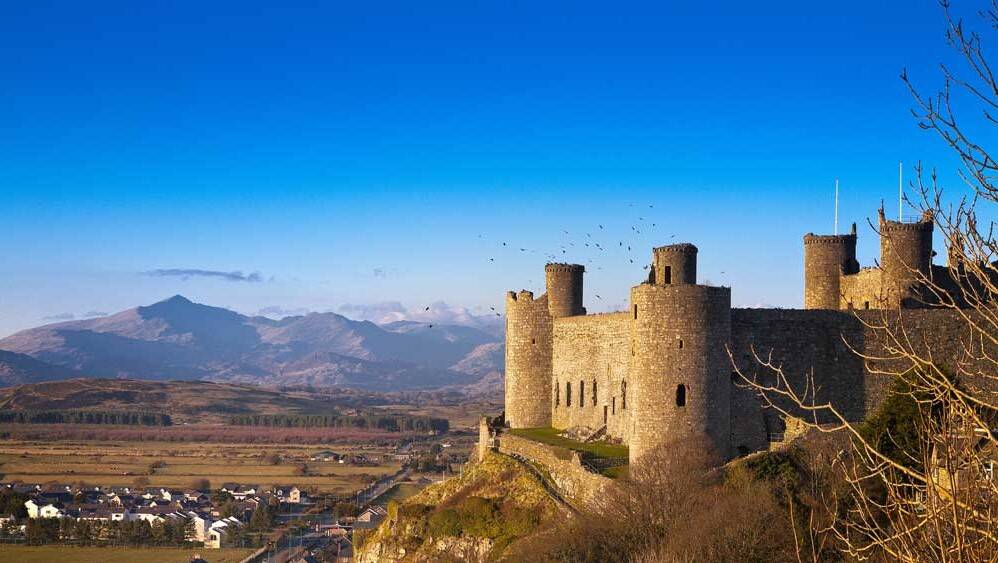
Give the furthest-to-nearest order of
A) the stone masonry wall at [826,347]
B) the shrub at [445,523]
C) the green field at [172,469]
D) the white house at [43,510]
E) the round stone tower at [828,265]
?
the green field at [172,469] < the white house at [43,510] < the round stone tower at [828,265] < the shrub at [445,523] < the stone masonry wall at [826,347]

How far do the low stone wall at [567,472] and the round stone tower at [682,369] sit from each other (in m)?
1.81

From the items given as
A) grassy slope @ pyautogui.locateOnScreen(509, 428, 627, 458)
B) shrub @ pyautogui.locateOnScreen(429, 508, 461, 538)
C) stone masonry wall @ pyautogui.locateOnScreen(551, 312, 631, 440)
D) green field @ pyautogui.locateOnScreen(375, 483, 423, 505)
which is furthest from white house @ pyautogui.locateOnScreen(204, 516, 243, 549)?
shrub @ pyautogui.locateOnScreen(429, 508, 461, 538)

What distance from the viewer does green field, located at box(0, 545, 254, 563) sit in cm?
9994

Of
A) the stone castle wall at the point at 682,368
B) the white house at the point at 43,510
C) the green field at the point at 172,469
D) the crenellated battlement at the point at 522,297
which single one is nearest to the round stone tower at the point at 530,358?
the crenellated battlement at the point at 522,297

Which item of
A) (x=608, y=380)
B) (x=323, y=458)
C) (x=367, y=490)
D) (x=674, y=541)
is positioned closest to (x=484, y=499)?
(x=608, y=380)

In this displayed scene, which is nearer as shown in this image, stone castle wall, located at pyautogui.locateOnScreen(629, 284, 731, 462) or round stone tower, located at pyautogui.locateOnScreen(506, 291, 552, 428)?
stone castle wall, located at pyautogui.locateOnScreen(629, 284, 731, 462)

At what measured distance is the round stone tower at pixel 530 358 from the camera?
4928cm

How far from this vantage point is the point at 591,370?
149 feet

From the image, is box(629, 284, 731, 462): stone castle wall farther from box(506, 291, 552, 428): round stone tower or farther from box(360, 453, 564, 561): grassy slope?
box(506, 291, 552, 428): round stone tower

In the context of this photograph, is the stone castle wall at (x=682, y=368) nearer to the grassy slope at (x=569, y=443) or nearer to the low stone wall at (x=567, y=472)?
the low stone wall at (x=567, y=472)

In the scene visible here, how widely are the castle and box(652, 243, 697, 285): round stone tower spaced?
3cm

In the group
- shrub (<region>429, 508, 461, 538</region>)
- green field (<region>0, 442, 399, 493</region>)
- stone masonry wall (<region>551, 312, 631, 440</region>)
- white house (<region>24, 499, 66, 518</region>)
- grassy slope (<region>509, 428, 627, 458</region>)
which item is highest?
stone masonry wall (<region>551, 312, 631, 440</region>)

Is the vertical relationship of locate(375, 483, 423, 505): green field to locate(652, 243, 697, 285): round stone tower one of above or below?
below

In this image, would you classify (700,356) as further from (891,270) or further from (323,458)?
(323,458)
